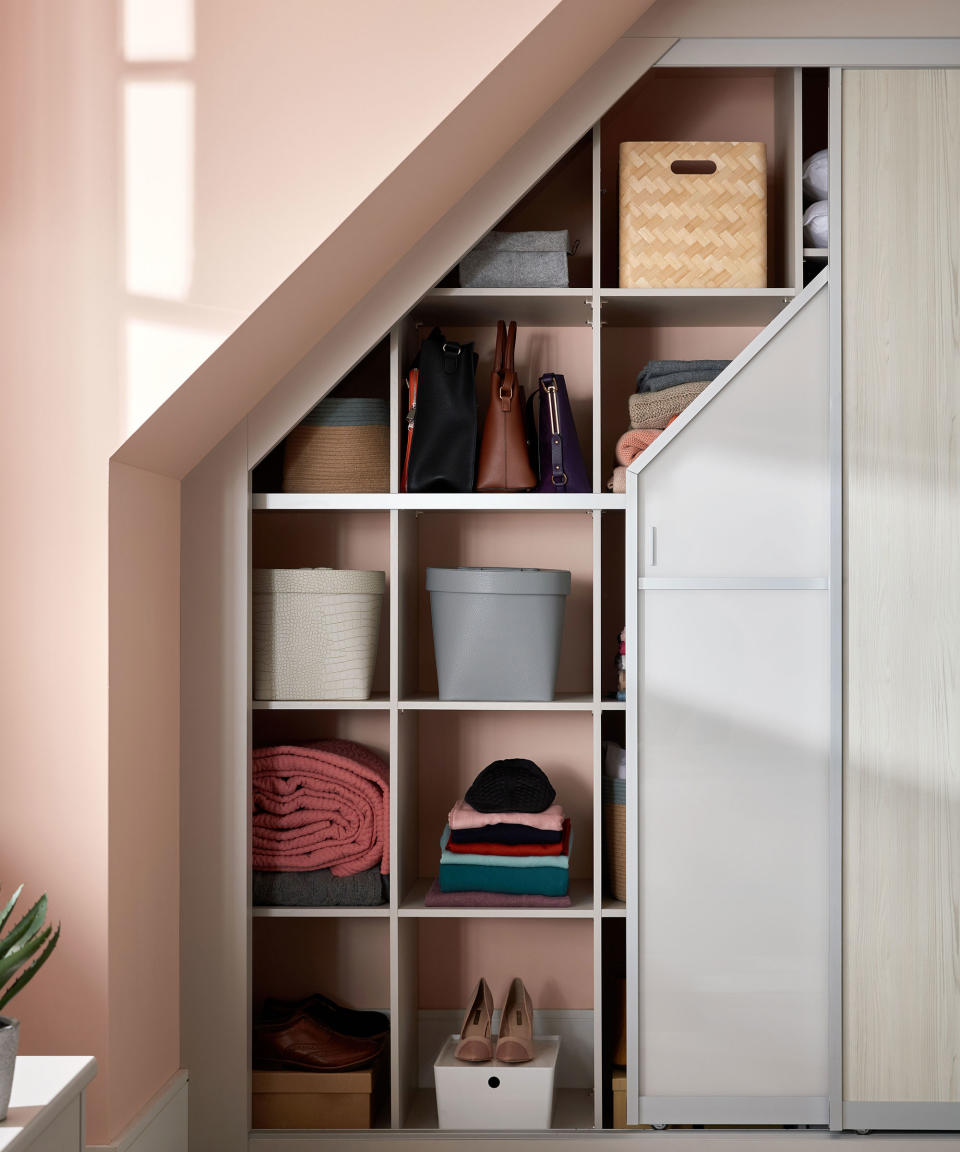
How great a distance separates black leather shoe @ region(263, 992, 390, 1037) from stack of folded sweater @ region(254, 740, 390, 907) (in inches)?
14.2

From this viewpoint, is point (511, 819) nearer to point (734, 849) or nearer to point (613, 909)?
point (613, 909)

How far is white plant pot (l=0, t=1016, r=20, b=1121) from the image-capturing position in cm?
133

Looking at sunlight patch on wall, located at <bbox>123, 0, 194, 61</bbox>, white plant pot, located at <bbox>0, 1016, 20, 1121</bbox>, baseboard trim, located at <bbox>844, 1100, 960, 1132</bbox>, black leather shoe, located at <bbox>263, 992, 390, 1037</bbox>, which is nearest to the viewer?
white plant pot, located at <bbox>0, 1016, 20, 1121</bbox>

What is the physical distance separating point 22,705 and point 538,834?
1.11 m

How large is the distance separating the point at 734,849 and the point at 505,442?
1017 mm

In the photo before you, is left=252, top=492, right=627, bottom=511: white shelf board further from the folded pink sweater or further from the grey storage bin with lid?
the folded pink sweater

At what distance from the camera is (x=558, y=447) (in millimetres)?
2393

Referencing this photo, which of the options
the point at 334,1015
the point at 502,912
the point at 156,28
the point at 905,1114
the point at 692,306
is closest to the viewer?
the point at 156,28

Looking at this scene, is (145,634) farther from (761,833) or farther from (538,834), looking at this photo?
(761,833)

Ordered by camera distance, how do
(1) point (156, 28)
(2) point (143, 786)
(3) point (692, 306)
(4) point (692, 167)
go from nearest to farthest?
(1) point (156, 28)
(2) point (143, 786)
(3) point (692, 306)
(4) point (692, 167)

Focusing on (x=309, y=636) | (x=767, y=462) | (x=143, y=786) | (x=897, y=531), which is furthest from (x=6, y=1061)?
(x=897, y=531)

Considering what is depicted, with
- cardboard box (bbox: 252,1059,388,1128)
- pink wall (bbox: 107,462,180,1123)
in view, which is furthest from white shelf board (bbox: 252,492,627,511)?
cardboard box (bbox: 252,1059,388,1128)

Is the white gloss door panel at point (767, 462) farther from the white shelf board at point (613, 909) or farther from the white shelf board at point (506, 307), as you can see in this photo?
the white shelf board at point (613, 909)

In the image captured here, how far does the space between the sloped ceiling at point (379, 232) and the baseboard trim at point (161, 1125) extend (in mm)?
1251
